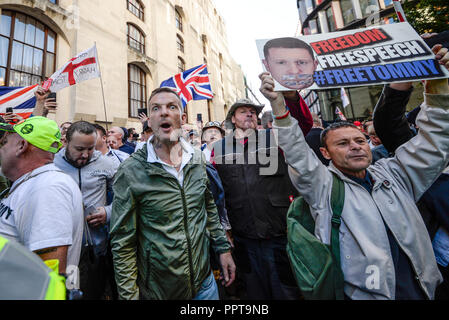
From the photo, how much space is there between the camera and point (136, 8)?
43.2ft

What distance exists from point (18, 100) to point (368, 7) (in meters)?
30.4

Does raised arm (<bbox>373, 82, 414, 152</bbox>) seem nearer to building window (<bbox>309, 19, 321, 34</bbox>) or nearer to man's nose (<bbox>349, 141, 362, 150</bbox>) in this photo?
man's nose (<bbox>349, 141, 362, 150</bbox>)

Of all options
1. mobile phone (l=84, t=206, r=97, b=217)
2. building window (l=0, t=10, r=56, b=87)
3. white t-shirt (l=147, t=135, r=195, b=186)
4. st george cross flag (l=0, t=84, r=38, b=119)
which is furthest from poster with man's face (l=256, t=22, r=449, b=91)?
building window (l=0, t=10, r=56, b=87)

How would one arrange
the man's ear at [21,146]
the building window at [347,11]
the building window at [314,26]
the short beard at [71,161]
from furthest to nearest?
1. the building window at [314,26]
2. the building window at [347,11]
3. the short beard at [71,161]
4. the man's ear at [21,146]

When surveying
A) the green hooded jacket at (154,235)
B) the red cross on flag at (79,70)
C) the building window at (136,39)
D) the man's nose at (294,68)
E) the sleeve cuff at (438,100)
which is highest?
the building window at (136,39)

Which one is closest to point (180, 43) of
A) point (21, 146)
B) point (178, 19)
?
point (178, 19)

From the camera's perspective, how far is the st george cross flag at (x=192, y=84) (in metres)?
6.42

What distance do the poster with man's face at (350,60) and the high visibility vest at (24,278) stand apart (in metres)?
1.65

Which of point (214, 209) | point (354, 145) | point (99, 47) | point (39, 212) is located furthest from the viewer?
point (99, 47)

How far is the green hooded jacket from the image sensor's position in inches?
59.0

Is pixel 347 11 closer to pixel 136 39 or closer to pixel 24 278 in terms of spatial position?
pixel 136 39

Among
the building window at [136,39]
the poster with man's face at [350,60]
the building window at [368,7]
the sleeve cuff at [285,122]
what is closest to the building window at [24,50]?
the building window at [136,39]

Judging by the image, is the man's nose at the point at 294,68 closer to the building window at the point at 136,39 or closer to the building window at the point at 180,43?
the building window at the point at 136,39
